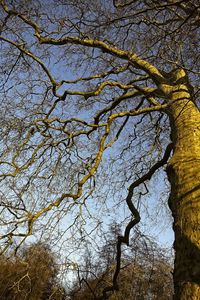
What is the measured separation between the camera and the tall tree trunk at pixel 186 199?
9.18 feet

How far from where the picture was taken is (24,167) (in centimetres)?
492

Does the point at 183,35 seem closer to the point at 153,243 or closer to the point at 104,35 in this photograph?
the point at 104,35

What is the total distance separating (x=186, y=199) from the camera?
10.8 ft

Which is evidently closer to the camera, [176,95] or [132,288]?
[176,95]

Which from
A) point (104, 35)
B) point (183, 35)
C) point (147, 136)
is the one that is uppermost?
point (104, 35)

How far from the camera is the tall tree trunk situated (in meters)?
2.80

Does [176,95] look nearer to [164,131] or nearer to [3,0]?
[164,131]

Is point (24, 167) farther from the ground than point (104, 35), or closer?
closer

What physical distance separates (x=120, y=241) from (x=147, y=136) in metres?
2.81

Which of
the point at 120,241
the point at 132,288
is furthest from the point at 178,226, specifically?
the point at 132,288

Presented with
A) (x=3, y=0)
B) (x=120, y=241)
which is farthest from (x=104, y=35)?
(x=120, y=241)

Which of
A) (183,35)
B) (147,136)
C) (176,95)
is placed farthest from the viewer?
(147,136)

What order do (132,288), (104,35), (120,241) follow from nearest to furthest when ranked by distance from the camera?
(120,241) < (104,35) < (132,288)

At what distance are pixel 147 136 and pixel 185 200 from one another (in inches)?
134
